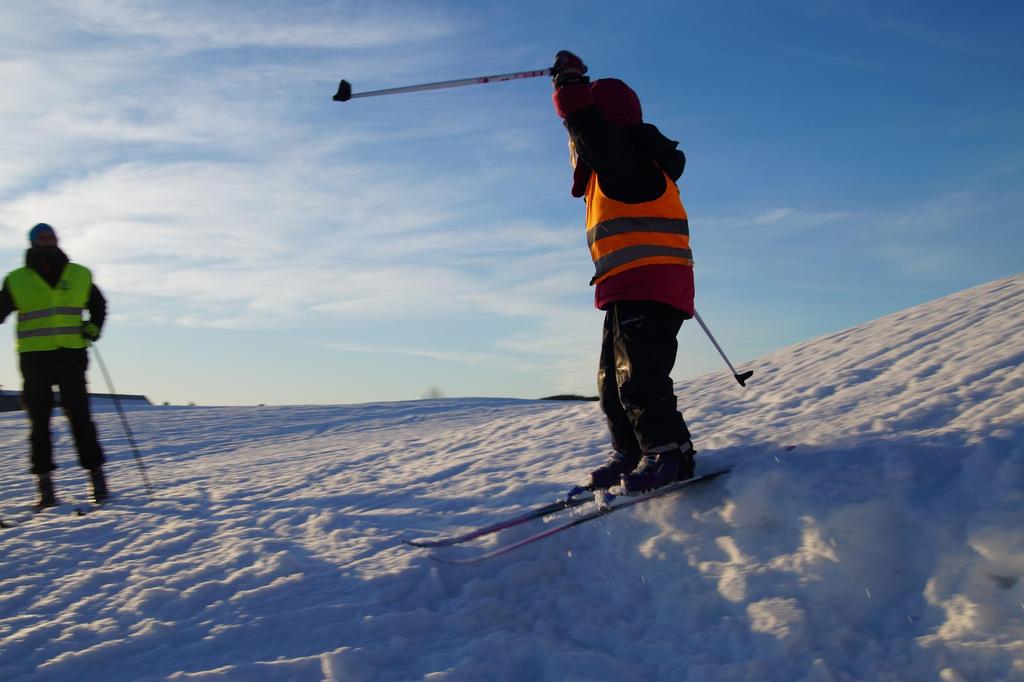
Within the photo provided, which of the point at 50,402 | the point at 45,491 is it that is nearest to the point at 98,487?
the point at 45,491

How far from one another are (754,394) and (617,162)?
2.80 m

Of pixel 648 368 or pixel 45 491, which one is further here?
pixel 45 491

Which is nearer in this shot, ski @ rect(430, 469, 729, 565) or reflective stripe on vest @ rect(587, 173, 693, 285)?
ski @ rect(430, 469, 729, 565)

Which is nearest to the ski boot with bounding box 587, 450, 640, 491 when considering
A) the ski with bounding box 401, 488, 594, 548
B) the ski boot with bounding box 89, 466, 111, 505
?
the ski with bounding box 401, 488, 594, 548

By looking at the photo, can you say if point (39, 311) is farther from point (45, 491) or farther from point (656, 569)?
point (656, 569)

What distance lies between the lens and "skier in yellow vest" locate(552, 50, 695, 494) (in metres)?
3.49

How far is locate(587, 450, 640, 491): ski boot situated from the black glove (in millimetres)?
1890

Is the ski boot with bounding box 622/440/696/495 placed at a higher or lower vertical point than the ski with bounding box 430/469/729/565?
higher

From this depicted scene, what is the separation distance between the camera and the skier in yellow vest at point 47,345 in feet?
19.8

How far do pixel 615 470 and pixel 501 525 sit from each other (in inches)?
26.7

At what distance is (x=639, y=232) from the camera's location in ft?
11.7

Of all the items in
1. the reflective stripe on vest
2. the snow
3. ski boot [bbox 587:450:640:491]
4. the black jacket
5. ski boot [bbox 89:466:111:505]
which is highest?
the black jacket

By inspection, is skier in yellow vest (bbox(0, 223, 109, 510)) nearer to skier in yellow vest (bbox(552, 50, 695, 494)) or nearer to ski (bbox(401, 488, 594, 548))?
ski (bbox(401, 488, 594, 548))

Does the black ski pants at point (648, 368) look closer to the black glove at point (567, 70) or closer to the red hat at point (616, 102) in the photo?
the red hat at point (616, 102)
